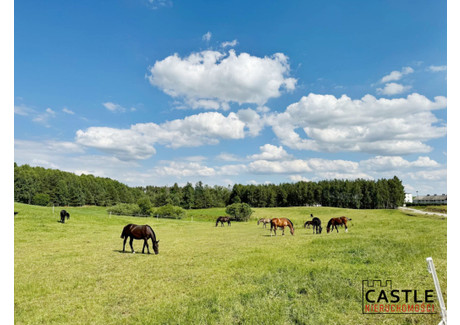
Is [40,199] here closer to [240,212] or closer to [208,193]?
[208,193]

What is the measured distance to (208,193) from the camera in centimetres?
15488

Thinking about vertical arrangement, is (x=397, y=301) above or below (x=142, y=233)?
above

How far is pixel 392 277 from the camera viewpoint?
36.0 ft

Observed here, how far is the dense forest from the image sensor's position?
120375 millimetres

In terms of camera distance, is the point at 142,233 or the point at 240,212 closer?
the point at 142,233

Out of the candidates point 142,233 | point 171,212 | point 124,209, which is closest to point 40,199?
point 124,209

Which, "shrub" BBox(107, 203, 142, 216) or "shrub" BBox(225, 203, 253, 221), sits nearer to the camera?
"shrub" BBox(107, 203, 142, 216)

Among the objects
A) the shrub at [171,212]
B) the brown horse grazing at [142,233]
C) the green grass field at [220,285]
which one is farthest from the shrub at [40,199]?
the brown horse grazing at [142,233]

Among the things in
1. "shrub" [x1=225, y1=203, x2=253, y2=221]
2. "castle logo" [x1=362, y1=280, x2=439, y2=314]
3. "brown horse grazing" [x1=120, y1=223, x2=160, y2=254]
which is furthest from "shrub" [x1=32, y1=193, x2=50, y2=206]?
"castle logo" [x1=362, y1=280, x2=439, y2=314]

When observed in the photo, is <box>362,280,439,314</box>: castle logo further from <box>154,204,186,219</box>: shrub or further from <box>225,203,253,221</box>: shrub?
<box>154,204,186,219</box>: shrub
